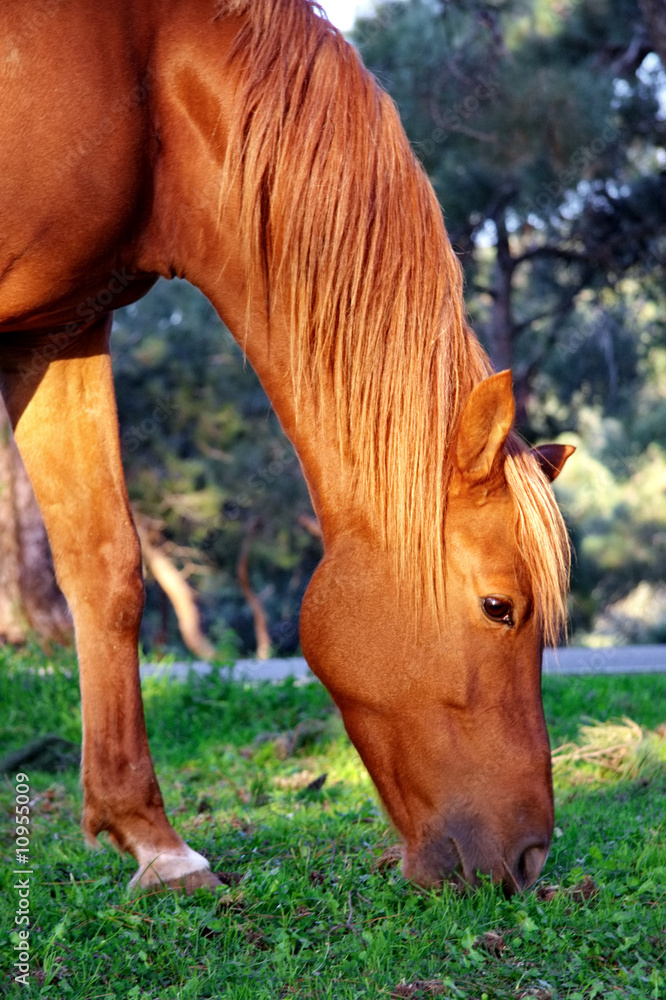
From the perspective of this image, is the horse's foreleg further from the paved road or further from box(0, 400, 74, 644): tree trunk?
box(0, 400, 74, 644): tree trunk

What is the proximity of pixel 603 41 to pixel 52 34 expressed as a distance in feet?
33.8

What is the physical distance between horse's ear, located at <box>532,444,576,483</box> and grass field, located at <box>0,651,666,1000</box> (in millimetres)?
982

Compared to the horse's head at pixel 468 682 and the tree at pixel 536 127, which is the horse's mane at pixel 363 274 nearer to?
the horse's head at pixel 468 682

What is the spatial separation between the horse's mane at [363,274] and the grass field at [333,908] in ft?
2.12

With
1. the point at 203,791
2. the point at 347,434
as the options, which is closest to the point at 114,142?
the point at 347,434

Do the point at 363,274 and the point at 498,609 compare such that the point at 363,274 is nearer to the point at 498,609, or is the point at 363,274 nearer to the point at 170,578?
the point at 498,609

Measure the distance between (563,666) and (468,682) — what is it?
170 inches

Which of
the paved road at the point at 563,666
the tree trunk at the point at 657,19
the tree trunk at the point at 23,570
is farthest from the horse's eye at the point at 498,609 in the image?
the tree trunk at the point at 657,19

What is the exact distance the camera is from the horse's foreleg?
257 cm

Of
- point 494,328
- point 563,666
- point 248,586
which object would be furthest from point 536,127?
point 248,586

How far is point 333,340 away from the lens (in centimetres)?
238

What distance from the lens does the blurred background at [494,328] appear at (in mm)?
8500

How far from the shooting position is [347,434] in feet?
7.77

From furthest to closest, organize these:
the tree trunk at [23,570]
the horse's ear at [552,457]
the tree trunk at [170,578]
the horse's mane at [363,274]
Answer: the tree trunk at [170,578], the tree trunk at [23,570], the horse's ear at [552,457], the horse's mane at [363,274]
